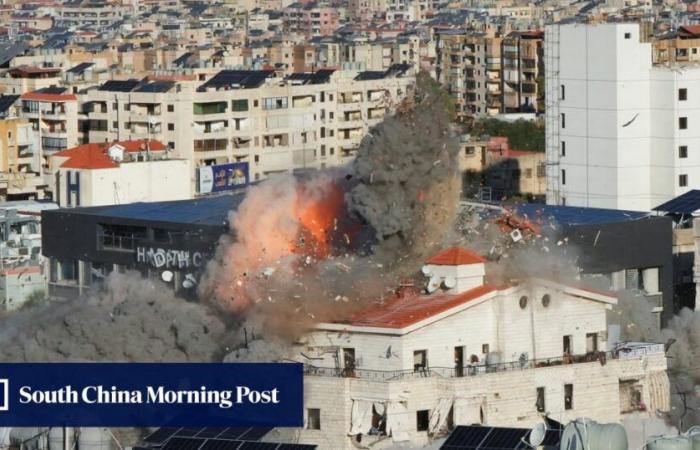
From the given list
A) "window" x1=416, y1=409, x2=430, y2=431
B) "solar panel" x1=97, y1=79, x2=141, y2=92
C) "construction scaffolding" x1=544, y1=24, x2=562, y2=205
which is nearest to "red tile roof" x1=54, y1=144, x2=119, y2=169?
"construction scaffolding" x1=544, y1=24, x2=562, y2=205

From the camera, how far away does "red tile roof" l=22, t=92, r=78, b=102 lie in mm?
112688

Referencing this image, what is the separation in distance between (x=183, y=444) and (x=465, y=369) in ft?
24.4

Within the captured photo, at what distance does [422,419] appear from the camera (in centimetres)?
5156

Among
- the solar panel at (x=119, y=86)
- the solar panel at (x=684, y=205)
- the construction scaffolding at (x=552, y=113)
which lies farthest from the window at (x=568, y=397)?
the solar panel at (x=119, y=86)

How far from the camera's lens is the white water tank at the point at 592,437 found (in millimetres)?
37125

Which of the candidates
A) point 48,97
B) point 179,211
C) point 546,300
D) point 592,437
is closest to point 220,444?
point 546,300

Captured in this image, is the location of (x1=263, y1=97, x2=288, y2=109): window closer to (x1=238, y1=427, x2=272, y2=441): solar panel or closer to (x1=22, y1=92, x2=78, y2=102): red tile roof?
(x1=22, y1=92, x2=78, y2=102): red tile roof

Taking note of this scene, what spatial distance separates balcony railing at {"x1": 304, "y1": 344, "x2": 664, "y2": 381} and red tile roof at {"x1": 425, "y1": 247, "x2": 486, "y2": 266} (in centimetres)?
201

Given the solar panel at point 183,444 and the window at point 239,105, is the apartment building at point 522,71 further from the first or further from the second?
the solar panel at point 183,444

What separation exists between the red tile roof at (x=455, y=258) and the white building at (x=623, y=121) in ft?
83.0

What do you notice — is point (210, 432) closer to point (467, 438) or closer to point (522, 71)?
point (467, 438)

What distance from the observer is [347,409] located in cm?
5153

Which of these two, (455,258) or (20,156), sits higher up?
(455,258)

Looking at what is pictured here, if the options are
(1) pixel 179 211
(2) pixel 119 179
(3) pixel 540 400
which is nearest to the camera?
(3) pixel 540 400
